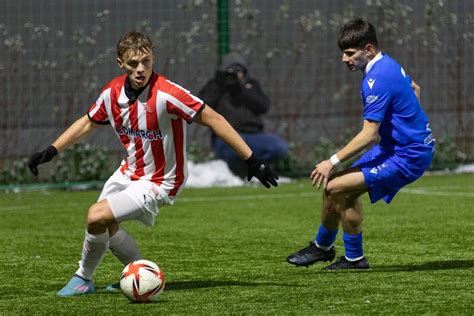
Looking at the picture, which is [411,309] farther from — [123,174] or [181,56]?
[181,56]

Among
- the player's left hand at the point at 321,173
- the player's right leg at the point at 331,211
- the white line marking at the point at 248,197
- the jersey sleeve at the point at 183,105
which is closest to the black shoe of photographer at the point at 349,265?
the player's right leg at the point at 331,211

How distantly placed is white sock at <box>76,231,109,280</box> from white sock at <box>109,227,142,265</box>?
4.7 inches

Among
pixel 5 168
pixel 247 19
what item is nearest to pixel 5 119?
pixel 5 168

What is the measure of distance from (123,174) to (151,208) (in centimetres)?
32

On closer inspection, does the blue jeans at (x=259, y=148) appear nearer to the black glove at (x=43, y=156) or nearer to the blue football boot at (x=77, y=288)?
the black glove at (x=43, y=156)

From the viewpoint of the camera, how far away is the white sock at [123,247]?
6.93 meters

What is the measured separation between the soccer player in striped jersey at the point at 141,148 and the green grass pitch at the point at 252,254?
1.13 feet

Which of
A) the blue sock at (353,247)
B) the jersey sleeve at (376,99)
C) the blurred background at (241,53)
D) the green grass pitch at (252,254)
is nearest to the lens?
the green grass pitch at (252,254)

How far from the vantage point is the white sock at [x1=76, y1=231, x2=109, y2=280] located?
22.1ft

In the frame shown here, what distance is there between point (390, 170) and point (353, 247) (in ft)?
1.95

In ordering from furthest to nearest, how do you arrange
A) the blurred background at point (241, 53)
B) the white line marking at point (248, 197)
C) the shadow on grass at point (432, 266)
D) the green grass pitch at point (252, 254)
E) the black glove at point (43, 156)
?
the blurred background at point (241, 53), the white line marking at point (248, 197), the shadow on grass at point (432, 266), the black glove at point (43, 156), the green grass pitch at point (252, 254)

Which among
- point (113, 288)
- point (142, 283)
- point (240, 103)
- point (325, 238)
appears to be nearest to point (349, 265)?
point (325, 238)

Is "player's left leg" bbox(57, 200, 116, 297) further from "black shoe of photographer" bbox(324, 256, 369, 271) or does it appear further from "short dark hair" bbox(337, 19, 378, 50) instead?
"short dark hair" bbox(337, 19, 378, 50)

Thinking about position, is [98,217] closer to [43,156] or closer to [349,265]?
[43,156]
